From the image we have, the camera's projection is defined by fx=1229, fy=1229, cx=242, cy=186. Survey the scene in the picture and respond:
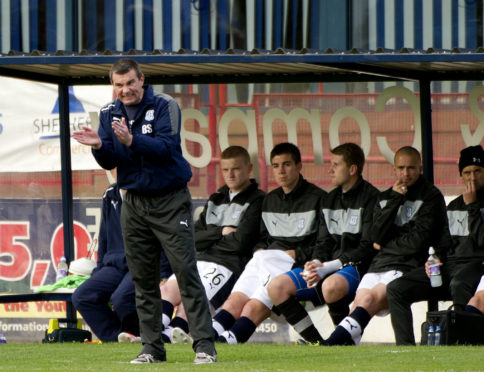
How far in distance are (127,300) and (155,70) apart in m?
2.17

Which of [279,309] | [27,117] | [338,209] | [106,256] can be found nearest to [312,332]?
[279,309]

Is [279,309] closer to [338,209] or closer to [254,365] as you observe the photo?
[338,209]

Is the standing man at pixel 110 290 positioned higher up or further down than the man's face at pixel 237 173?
further down

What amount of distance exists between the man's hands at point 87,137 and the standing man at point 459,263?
310 cm

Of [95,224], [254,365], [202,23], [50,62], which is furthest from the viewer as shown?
[95,224]

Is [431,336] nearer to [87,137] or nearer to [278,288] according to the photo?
[278,288]

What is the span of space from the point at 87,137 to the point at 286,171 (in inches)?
139

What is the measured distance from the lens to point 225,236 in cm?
1065

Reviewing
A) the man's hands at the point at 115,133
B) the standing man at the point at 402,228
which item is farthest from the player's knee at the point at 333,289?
the man's hands at the point at 115,133

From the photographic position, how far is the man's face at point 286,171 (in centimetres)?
1058

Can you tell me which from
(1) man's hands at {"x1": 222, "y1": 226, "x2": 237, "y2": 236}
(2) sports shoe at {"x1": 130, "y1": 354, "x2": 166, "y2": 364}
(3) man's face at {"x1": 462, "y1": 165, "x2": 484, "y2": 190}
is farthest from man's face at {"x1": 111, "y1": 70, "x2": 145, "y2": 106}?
(3) man's face at {"x1": 462, "y1": 165, "x2": 484, "y2": 190}

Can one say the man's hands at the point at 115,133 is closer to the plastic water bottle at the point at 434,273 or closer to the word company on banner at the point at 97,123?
the plastic water bottle at the point at 434,273

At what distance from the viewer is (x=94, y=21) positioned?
10.8 m

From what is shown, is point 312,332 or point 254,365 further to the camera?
point 312,332
